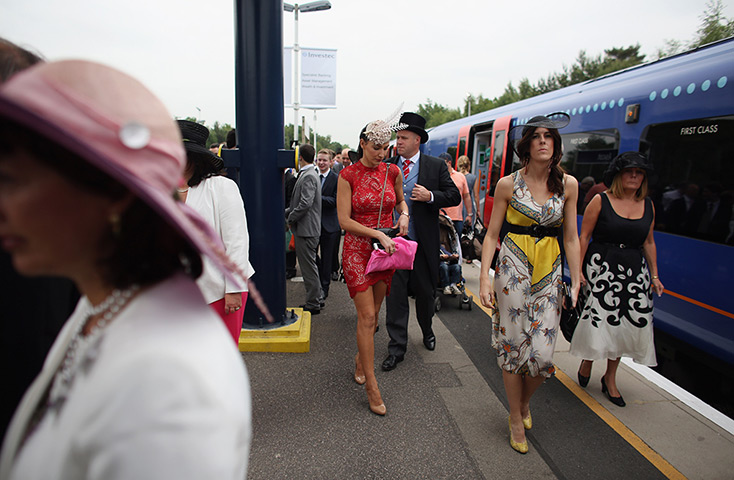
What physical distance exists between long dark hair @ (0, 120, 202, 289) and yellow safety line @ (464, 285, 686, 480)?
322 cm

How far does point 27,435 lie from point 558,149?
2992mm

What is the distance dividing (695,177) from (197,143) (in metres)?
4.74

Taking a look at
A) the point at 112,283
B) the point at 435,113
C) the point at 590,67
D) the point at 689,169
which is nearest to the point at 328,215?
the point at 689,169

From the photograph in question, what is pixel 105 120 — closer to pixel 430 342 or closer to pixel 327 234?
pixel 430 342

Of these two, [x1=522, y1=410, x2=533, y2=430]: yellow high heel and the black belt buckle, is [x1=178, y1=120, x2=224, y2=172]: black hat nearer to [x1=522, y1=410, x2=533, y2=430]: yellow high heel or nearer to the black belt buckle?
the black belt buckle

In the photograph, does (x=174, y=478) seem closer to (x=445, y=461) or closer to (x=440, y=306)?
(x=445, y=461)

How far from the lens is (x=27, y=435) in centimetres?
74

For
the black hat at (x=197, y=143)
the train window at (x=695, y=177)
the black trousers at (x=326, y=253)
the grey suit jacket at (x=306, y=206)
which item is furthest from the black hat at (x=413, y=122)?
the train window at (x=695, y=177)

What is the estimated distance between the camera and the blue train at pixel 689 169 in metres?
4.21

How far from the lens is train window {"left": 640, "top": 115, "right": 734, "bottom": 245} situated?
426cm

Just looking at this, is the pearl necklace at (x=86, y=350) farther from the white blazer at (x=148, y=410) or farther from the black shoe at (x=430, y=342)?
the black shoe at (x=430, y=342)

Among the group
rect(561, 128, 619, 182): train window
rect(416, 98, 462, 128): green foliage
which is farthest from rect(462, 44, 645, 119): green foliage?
rect(561, 128, 619, 182): train window

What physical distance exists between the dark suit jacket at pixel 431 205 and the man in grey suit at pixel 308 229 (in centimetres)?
167

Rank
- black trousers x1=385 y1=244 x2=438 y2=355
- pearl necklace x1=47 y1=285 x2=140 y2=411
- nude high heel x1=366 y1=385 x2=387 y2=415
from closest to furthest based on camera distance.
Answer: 1. pearl necklace x1=47 y1=285 x2=140 y2=411
2. nude high heel x1=366 y1=385 x2=387 y2=415
3. black trousers x1=385 y1=244 x2=438 y2=355
